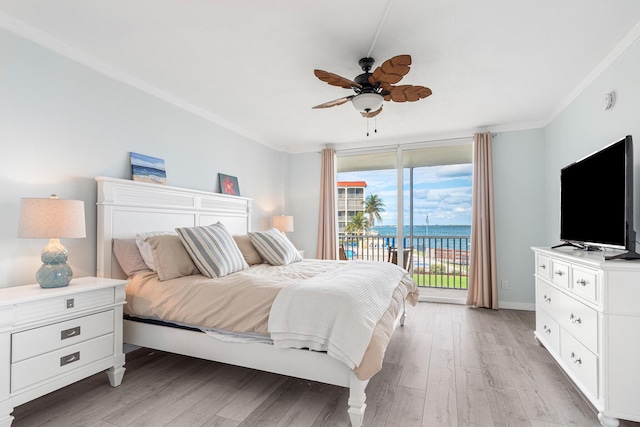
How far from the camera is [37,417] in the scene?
75.9 inches

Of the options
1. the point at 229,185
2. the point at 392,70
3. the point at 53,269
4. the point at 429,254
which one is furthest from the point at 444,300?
the point at 53,269

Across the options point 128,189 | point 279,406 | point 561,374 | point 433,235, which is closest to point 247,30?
point 128,189

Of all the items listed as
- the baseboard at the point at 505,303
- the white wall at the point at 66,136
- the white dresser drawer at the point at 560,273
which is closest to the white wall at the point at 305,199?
the baseboard at the point at 505,303

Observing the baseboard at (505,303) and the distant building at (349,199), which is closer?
the baseboard at (505,303)

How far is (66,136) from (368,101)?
2.34 meters

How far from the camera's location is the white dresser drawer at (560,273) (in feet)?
7.79

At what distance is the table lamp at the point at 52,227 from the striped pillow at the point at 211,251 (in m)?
0.76

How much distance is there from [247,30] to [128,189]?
5.52 feet

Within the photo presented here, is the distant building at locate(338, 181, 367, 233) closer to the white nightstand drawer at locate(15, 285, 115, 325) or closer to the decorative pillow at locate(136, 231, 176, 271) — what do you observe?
the decorative pillow at locate(136, 231, 176, 271)

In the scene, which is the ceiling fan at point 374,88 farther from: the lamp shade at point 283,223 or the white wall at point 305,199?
the white wall at point 305,199

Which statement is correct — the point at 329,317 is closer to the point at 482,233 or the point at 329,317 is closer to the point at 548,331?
the point at 548,331

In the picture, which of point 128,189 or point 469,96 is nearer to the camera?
point 128,189

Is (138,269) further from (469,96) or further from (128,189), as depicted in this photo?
(469,96)

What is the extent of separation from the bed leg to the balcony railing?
3786 mm
